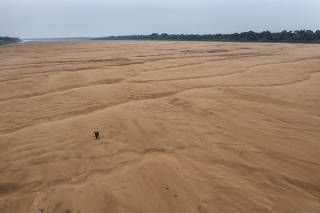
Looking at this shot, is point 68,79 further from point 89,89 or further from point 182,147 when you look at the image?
point 182,147

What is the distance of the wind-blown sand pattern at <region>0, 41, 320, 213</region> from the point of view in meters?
2.65

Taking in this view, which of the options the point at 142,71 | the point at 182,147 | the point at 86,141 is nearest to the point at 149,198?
the point at 182,147

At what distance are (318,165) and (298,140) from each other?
30.6 inches

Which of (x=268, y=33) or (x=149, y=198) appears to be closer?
(x=149, y=198)

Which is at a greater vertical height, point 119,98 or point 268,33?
point 268,33

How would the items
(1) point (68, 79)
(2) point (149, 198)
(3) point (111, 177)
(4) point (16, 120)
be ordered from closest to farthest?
1. (2) point (149, 198)
2. (3) point (111, 177)
3. (4) point (16, 120)
4. (1) point (68, 79)

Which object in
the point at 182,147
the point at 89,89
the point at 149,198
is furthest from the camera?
the point at 89,89

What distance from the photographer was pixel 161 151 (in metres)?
3.66

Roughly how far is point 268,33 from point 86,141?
45703 millimetres

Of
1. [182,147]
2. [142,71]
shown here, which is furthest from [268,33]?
[182,147]

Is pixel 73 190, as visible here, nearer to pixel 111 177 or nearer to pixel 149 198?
pixel 111 177

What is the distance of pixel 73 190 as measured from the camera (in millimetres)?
2793

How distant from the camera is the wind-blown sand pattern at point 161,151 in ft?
8.68

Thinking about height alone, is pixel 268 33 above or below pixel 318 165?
above
